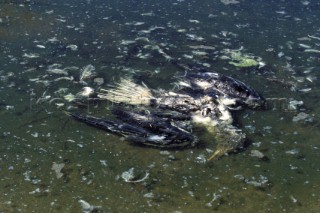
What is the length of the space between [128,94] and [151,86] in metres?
0.27

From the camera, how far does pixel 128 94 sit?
3.61m

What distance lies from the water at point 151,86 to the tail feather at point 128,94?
14cm

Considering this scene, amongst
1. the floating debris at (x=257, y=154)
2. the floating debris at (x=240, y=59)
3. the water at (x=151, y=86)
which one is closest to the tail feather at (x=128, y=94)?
the water at (x=151, y=86)

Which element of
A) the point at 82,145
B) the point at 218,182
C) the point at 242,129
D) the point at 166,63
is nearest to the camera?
the point at 218,182

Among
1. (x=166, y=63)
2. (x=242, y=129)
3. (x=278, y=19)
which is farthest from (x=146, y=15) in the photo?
(x=242, y=129)

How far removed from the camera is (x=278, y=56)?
446cm

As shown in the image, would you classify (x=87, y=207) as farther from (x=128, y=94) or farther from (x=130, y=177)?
(x=128, y=94)

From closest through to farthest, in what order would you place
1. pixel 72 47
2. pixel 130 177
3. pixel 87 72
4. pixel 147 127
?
pixel 130 177 → pixel 147 127 → pixel 87 72 → pixel 72 47

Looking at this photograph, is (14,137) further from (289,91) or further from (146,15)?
(146,15)

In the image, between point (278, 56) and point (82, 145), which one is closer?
point (82, 145)

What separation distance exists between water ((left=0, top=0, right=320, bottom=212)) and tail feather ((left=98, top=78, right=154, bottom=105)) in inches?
5.5

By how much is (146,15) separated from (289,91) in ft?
7.56

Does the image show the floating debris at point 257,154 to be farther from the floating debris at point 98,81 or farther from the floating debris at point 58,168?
the floating debris at point 98,81

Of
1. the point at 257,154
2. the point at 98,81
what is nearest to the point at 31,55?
the point at 98,81
